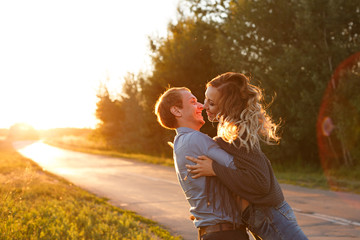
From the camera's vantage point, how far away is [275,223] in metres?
2.55

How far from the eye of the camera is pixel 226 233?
2.61m

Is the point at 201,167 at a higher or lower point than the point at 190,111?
lower

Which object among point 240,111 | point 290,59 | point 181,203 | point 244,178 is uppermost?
point 290,59

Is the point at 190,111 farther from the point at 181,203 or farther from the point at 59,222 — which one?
the point at 181,203

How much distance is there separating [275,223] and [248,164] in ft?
1.35

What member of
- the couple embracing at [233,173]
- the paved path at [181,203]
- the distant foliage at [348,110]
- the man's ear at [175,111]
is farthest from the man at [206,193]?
the distant foliage at [348,110]

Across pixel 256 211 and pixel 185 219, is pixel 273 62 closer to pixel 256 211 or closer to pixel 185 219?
pixel 185 219

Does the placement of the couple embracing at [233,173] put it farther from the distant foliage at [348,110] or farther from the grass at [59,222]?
the distant foliage at [348,110]

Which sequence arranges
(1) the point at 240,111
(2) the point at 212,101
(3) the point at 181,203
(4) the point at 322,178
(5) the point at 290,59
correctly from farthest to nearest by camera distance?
(5) the point at 290,59 < (4) the point at 322,178 < (3) the point at 181,203 < (2) the point at 212,101 < (1) the point at 240,111

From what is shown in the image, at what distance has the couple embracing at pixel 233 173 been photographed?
8.29 feet

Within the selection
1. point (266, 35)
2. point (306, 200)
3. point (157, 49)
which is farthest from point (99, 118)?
point (306, 200)

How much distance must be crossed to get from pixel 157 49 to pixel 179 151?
2099 centimetres

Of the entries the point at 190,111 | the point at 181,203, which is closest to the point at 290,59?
the point at 181,203

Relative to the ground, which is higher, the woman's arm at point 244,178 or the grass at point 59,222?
the woman's arm at point 244,178
